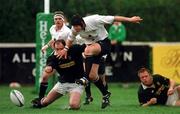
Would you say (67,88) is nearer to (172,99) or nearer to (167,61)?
(172,99)

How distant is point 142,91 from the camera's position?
1670cm

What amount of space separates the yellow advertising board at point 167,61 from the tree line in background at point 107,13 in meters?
3.58

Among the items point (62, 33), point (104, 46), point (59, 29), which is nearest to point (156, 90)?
point (104, 46)

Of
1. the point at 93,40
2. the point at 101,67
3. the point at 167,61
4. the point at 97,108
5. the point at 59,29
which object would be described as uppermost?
the point at 59,29

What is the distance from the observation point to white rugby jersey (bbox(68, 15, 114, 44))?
15758mm

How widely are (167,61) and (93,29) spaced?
10318 millimetres

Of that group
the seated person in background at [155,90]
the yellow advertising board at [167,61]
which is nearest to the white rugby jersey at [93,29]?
the seated person in background at [155,90]

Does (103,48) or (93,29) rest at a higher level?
(93,29)

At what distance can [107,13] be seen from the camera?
29.1m

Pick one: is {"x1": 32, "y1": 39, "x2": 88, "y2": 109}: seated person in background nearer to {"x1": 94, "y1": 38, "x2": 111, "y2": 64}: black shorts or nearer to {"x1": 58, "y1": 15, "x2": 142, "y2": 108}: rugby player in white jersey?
{"x1": 58, "y1": 15, "x2": 142, "y2": 108}: rugby player in white jersey

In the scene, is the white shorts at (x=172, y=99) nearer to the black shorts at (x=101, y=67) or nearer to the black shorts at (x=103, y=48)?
the black shorts at (x=101, y=67)

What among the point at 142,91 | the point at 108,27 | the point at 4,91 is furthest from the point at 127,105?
the point at 108,27

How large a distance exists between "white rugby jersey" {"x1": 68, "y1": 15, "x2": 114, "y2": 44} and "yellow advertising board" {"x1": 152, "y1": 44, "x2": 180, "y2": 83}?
9.81 meters

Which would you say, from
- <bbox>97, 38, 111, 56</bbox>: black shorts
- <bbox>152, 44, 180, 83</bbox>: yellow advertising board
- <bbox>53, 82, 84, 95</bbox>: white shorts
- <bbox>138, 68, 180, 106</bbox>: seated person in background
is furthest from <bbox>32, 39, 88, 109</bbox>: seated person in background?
<bbox>152, 44, 180, 83</bbox>: yellow advertising board
